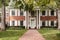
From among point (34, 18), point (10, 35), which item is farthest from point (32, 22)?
point (10, 35)

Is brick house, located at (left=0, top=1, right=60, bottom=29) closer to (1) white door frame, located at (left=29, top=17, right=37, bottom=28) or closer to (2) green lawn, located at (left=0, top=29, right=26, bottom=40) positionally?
(1) white door frame, located at (left=29, top=17, right=37, bottom=28)

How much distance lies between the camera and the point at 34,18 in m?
51.1

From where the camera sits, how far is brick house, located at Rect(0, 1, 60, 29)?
5000 centimetres

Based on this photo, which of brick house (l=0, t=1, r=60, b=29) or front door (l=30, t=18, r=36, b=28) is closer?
brick house (l=0, t=1, r=60, b=29)

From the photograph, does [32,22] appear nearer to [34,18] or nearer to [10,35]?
[34,18]

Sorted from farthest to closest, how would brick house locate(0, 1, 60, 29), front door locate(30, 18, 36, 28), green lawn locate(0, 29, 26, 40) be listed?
1. front door locate(30, 18, 36, 28)
2. brick house locate(0, 1, 60, 29)
3. green lawn locate(0, 29, 26, 40)

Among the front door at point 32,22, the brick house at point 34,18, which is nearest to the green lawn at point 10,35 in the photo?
the brick house at point 34,18

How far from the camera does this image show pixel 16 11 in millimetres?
52562

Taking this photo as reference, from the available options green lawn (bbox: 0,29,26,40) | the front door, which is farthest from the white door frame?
green lawn (bbox: 0,29,26,40)

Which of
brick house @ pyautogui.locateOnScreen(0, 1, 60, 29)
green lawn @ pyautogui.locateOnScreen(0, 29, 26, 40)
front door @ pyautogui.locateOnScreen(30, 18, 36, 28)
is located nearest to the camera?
green lawn @ pyautogui.locateOnScreen(0, 29, 26, 40)

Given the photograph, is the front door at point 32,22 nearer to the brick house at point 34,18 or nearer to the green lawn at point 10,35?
the brick house at point 34,18

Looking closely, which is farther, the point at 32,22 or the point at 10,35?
the point at 32,22

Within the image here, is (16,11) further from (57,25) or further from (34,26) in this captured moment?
(57,25)

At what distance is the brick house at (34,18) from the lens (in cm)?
5000
